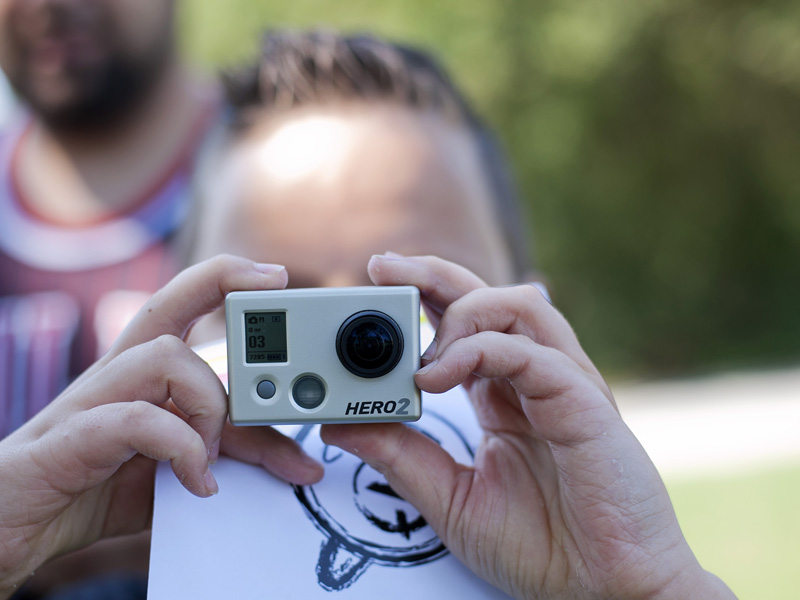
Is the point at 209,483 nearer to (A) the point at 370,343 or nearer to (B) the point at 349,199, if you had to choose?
(A) the point at 370,343

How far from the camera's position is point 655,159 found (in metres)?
10.6

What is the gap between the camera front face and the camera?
1160mm

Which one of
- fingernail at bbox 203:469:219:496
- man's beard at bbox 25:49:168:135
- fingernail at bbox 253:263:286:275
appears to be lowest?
fingernail at bbox 203:469:219:496

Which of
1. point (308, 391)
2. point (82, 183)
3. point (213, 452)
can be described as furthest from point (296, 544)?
point (82, 183)

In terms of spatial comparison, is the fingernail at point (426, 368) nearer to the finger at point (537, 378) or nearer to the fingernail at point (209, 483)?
the finger at point (537, 378)

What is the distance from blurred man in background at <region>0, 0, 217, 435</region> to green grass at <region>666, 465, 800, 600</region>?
10.5 feet

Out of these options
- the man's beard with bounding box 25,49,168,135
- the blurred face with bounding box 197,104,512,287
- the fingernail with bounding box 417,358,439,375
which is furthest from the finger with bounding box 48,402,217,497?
the man's beard with bounding box 25,49,168,135

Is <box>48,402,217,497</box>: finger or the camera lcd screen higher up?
the camera lcd screen

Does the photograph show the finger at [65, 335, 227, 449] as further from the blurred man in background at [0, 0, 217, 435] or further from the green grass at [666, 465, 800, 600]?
Result: the green grass at [666, 465, 800, 600]

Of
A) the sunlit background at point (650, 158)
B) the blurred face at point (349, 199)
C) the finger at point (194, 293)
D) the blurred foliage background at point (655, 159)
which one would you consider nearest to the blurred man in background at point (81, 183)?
the blurred face at point (349, 199)

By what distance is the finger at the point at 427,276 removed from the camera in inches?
48.1

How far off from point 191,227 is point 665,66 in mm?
9408

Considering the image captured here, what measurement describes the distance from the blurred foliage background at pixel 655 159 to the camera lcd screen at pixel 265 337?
7971 millimetres

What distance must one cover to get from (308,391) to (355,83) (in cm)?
128
